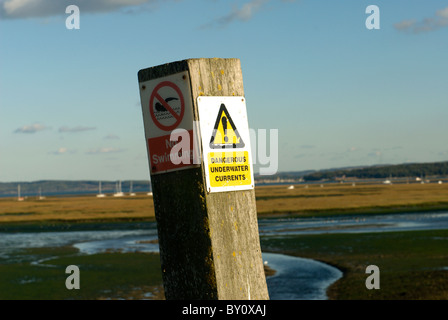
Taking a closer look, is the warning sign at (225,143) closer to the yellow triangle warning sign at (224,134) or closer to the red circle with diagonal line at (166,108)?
the yellow triangle warning sign at (224,134)

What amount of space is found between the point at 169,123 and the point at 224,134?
11.8 inches

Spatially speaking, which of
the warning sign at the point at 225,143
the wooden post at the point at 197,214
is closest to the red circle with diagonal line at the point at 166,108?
the wooden post at the point at 197,214

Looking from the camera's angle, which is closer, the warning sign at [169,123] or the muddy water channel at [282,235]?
the warning sign at [169,123]

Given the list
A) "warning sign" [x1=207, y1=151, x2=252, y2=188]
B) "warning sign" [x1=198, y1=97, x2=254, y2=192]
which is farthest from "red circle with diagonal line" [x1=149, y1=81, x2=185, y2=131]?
"warning sign" [x1=207, y1=151, x2=252, y2=188]

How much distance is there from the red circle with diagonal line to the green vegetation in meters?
26.2

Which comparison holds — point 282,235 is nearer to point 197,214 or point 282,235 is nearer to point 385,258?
point 385,258

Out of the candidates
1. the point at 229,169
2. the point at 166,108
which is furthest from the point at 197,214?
the point at 166,108

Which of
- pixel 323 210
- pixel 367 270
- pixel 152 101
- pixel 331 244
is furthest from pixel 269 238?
pixel 152 101

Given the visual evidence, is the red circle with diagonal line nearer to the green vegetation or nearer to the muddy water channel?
the green vegetation

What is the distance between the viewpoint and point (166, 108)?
316 cm

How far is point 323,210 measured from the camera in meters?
92.3

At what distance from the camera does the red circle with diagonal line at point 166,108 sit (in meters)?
Answer: 3.10
